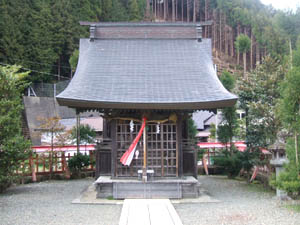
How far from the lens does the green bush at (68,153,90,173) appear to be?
47.5 feet

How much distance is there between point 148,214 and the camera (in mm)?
6535

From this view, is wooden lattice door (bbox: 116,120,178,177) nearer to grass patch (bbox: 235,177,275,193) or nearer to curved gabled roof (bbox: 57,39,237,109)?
curved gabled roof (bbox: 57,39,237,109)

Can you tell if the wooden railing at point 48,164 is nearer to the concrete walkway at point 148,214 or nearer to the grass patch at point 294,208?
the concrete walkway at point 148,214

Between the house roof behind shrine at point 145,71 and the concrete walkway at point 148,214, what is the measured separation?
2359 mm

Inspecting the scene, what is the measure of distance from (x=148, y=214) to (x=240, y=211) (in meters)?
2.24

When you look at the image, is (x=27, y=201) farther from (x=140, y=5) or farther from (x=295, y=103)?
(x=140, y=5)

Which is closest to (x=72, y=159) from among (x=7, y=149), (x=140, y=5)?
(x=7, y=149)

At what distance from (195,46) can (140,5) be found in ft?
123

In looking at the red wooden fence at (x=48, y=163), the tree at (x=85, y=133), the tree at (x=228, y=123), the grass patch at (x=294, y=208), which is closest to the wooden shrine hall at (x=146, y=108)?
the grass patch at (x=294, y=208)

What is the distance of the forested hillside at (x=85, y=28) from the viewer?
28.6m

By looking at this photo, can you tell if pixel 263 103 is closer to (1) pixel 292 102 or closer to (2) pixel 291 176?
(1) pixel 292 102

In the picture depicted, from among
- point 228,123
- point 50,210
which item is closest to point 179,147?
point 50,210

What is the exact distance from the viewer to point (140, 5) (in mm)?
47281

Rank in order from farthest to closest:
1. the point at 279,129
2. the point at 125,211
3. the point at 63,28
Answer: the point at 63,28 < the point at 279,129 < the point at 125,211
